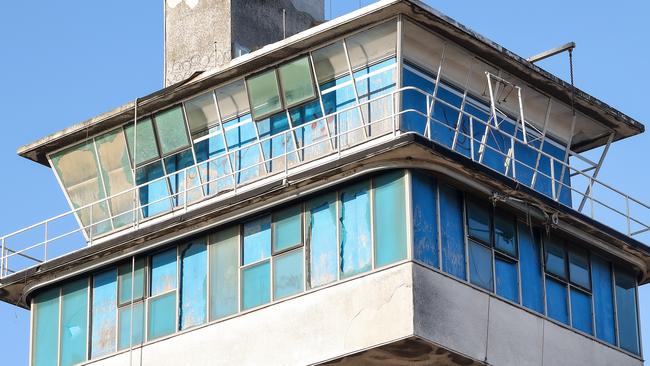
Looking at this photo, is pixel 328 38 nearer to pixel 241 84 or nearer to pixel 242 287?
pixel 241 84

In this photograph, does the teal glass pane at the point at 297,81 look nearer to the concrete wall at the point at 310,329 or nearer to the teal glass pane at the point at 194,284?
the teal glass pane at the point at 194,284

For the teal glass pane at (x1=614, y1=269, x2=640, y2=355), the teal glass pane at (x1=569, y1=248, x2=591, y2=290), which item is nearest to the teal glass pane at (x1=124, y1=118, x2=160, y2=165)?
the teal glass pane at (x1=569, y1=248, x2=591, y2=290)

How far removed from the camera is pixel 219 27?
45906 millimetres

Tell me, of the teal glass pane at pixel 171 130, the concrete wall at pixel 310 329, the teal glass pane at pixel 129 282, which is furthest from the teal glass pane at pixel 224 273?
the teal glass pane at pixel 171 130

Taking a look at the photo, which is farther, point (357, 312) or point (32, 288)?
point (32, 288)

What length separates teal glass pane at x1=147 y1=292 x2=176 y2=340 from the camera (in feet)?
138

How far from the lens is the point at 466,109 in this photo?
42.3m

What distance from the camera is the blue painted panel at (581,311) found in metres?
41.8

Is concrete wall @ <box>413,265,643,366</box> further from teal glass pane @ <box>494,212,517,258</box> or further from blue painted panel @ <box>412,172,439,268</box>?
teal glass pane @ <box>494,212,517,258</box>

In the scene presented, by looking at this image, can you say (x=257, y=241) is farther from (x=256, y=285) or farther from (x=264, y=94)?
(x=264, y=94)

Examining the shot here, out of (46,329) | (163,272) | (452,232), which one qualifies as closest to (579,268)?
(452,232)

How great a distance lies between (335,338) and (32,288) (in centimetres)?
901

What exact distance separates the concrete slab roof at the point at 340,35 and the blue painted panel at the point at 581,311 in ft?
15.6

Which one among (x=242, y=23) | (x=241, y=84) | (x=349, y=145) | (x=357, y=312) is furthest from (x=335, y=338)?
(x=242, y=23)
